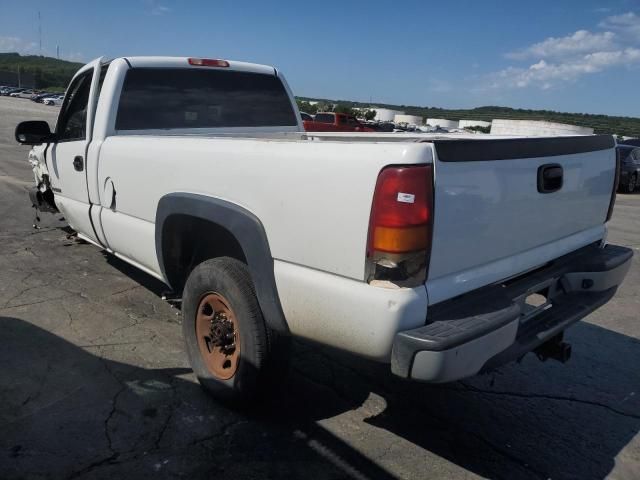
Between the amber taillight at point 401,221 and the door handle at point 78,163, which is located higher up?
the amber taillight at point 401,221

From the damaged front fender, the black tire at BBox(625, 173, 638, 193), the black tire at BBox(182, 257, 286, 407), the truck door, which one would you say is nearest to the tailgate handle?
the black tire at BBox(182, 257, 286, 407)

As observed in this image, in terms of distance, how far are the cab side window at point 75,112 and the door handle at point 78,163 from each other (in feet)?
0.56

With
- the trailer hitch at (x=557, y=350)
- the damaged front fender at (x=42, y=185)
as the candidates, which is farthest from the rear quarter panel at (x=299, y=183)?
the damaged front fender at (x=42, y=185)

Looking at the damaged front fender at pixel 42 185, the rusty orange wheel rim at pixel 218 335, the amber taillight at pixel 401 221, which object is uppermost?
the amber taillight at pixel 401 221

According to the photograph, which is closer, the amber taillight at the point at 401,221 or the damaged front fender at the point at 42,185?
the amber taillight at the point at 401,221

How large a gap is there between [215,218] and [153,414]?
Result: 46.8 inches

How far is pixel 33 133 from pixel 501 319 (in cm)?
448

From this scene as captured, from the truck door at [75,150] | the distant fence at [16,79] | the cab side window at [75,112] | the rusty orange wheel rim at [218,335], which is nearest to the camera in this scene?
the rusty orange wheel rim at [218,335]

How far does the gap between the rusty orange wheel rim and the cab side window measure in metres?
2.11

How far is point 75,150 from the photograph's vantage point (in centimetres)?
454

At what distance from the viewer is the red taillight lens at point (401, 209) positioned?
215 cm

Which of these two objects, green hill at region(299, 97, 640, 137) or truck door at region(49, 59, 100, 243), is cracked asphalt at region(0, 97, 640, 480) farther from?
green hill at region(299, 97, 640, 137)

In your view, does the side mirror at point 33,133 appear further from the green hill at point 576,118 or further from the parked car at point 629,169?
the green hill at point 576,118

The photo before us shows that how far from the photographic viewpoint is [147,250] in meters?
3.75
